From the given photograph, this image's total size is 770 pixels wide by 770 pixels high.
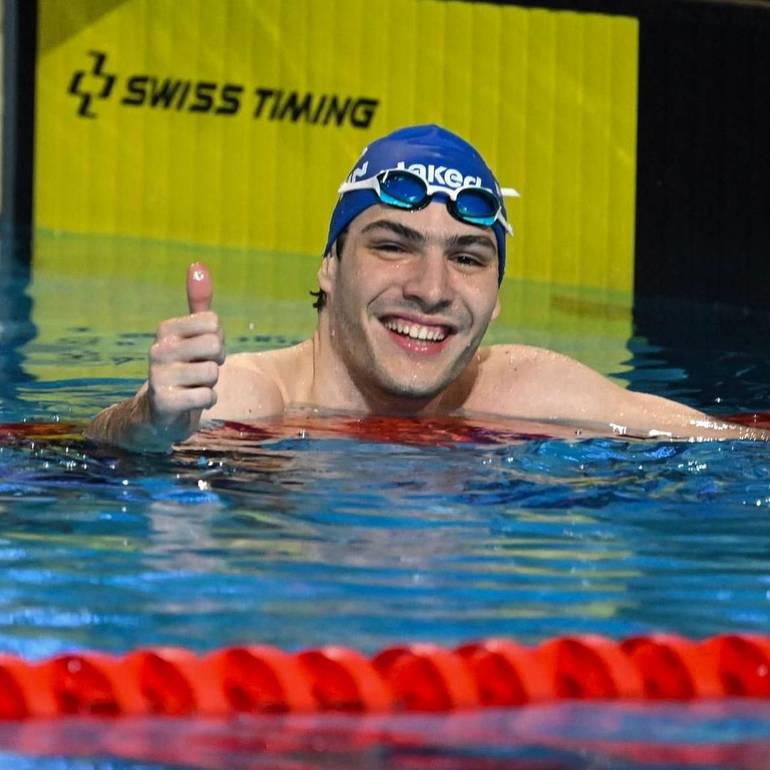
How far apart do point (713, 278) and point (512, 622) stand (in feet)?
23.3

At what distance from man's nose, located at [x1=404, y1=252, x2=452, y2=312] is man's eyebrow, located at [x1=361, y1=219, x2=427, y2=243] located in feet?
0.16

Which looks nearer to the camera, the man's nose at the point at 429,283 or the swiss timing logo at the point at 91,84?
the man's nose at the point at 429,283

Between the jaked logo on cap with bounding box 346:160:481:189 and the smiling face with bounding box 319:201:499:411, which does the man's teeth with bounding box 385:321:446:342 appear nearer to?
the smiling face with bounding box 319:201:499:411

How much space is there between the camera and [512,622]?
3.21 metres

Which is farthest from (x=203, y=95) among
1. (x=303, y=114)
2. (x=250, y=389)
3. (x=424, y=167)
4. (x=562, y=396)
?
(x=250, y=389)

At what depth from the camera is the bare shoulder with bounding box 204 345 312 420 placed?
4.76 m

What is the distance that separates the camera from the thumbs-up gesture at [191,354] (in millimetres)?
3590

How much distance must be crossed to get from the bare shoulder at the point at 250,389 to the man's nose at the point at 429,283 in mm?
469

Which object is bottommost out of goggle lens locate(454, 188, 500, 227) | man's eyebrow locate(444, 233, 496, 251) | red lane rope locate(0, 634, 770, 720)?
red lane rope locate(0, 634, 770, 720)

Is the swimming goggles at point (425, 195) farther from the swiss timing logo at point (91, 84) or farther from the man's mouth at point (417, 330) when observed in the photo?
the swiss timing logo at point (91, 84)

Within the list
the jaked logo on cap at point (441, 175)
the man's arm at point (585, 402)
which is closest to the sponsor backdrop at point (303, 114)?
the man's arm at point (585, 402)

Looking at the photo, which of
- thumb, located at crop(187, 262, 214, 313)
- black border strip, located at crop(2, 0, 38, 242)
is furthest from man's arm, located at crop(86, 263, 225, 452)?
black border strip, located at crop(2, 0, 38, 242)

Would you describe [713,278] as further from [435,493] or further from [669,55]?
[435,493]

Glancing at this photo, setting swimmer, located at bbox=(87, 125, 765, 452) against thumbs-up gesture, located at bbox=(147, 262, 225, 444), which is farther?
swimmer, located at bbox=(87, 125, 765, 452)
